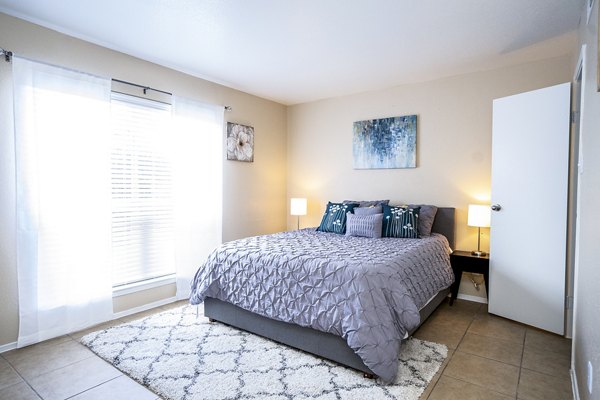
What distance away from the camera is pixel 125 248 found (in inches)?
132

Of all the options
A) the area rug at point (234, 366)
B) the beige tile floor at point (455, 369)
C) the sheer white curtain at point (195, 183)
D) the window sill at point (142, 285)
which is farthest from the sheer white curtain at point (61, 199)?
the sheer white curtain at point (195, 183)

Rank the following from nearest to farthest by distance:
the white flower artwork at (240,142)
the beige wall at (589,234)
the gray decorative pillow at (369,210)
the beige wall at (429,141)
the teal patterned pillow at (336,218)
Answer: the beige wall at (589,234) < the beige wall at (429,141) < the gray decorative pillow at (369,210) < the teal patterned pillow at (336,218) < the white flower artwork at (240,142)

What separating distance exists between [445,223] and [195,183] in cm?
291

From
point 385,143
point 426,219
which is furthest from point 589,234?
point 385,143

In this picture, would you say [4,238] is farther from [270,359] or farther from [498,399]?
[498,399]

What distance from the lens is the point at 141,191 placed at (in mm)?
3480

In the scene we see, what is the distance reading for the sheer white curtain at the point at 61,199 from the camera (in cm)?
264

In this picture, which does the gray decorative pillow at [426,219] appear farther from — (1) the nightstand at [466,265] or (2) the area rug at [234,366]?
(2) the area rug at [234,366]

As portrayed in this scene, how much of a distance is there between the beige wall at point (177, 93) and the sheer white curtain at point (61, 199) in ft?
0.27

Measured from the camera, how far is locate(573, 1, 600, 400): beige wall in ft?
4.83

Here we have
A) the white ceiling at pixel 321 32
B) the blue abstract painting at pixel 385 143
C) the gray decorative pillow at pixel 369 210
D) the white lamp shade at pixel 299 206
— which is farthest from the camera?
the white lamp shade at pixel 299 206

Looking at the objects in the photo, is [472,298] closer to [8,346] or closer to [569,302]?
[569,302]

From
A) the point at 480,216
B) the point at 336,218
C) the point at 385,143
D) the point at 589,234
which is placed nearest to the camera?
the point at 589,234

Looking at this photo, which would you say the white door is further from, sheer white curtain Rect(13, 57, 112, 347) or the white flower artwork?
sheer white curtain Rect(13, 57, 112, 347)
